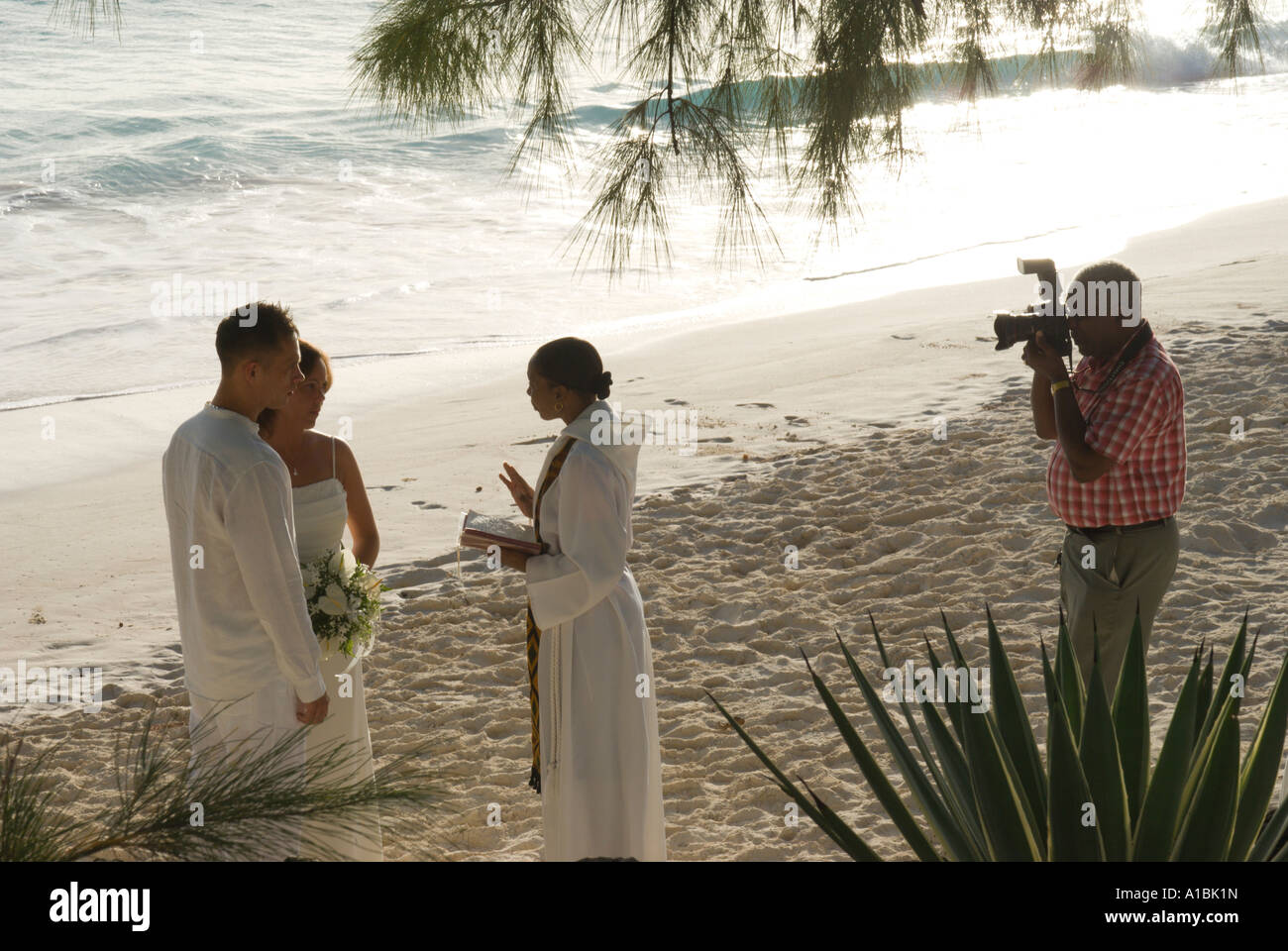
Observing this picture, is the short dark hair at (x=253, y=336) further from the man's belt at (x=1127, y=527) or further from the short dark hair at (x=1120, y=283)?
the man's belt at (x=1127, y=527)

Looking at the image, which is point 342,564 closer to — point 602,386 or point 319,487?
point 319,487

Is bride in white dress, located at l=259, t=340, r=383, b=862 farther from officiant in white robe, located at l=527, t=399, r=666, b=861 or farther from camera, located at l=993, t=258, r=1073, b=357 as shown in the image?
camera, located at l=993, t=258, r=1073, b=357

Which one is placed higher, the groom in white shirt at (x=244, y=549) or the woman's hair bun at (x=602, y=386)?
the woman's hair bun at (x=602, y=386)

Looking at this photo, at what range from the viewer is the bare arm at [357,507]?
340cm

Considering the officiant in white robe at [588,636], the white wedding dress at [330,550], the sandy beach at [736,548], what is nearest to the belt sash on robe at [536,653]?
the officiant in white robe at [588,636]

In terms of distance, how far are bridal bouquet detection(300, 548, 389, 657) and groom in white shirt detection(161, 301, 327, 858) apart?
37 centimetres

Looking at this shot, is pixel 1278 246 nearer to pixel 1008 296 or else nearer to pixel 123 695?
pixel 1008 296

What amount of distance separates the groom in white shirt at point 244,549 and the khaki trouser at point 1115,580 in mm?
2125

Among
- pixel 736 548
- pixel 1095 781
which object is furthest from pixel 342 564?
pixel 736 548

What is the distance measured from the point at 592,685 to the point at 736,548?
11.2ft

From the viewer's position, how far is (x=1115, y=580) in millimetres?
3354

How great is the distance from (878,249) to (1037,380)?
14020mm

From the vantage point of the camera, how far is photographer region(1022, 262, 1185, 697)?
322 centimetres

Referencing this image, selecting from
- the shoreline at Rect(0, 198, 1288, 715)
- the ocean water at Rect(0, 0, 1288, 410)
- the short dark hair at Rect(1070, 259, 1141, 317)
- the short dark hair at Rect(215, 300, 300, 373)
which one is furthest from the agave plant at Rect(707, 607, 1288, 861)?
the ocean water at Rect(0, 0, 1288, 410)
